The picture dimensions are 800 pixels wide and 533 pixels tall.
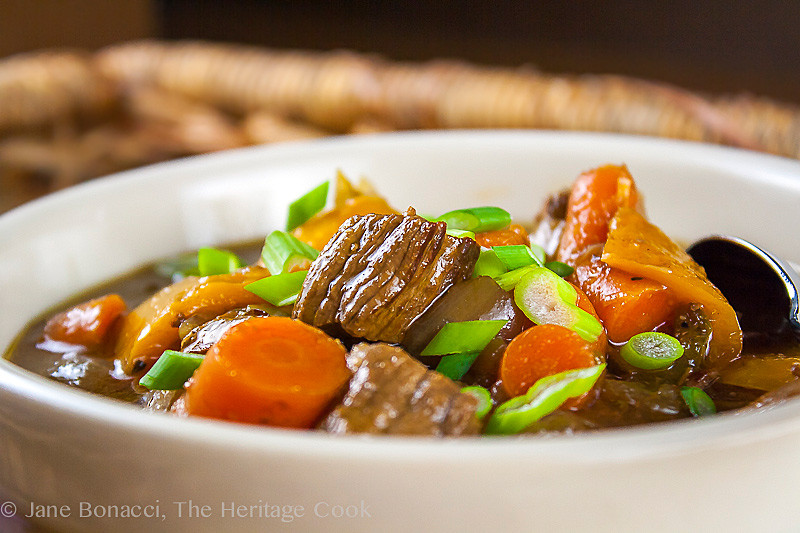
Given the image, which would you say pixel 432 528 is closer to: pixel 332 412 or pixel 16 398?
pixel 332 412

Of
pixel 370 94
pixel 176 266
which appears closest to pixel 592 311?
pixel 176 266

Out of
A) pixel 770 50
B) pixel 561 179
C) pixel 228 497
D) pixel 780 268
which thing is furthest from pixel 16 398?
pixel 770 50

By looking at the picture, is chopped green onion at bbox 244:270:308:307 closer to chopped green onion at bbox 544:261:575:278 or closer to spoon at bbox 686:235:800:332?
chopped green onion at bbox 544:261:575:278

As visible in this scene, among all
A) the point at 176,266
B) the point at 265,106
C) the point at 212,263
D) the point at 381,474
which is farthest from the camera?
the point at 265,106

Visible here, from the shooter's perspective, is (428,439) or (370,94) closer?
(428,439)

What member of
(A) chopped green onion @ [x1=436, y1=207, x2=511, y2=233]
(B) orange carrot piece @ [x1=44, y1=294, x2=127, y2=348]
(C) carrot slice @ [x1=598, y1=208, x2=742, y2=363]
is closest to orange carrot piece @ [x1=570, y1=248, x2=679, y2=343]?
(C) carrot slice @ [x1=598, y1=208, x2=742, y2=363]

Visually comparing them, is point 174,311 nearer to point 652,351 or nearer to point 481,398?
point 481,398

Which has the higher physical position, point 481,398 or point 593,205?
point 593,205
